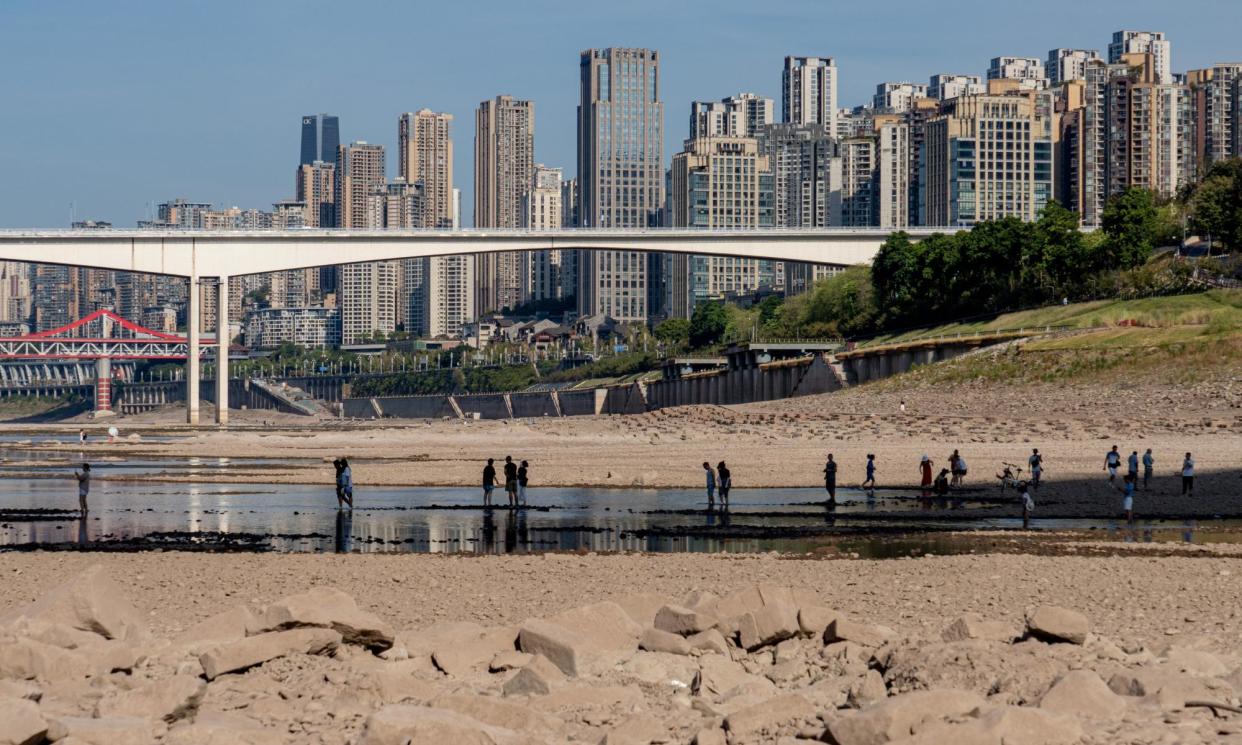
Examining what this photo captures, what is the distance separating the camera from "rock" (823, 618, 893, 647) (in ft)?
47.1

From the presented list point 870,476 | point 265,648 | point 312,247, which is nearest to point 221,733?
point 265,648

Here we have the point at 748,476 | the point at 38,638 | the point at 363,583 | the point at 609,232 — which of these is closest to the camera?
the point at 38,638

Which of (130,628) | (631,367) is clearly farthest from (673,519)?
(631,367)

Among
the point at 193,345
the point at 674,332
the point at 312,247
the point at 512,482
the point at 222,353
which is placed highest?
the point at 312,247

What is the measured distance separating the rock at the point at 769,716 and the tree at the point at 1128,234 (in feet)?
290

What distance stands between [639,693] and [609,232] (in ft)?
360

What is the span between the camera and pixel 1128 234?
95562mm

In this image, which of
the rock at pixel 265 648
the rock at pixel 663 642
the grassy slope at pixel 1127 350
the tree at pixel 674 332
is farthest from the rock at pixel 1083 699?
the tree at pixel 674 332

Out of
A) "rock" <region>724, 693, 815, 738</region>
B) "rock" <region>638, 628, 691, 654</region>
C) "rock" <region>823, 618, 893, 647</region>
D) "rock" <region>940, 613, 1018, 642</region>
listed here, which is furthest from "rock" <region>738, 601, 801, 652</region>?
"rock" <region>724, 693, 815, 738</region>

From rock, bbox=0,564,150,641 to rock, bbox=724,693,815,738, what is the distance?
6099mm

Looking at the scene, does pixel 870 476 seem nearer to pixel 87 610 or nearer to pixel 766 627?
pixel 766 627

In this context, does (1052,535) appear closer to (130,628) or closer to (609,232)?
(130,628)

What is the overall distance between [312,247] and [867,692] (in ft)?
362

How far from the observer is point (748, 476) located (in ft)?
146
